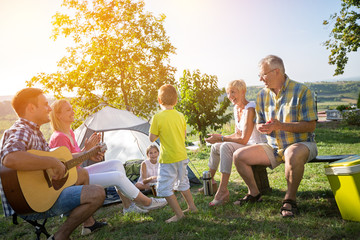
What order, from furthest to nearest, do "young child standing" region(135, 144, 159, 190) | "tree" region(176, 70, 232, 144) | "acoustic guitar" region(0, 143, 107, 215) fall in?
"tree" region(176, 70, 232, 144), "young child standing" region(135, 144, 159, 190), "acoustic guitar" region(0, 143, 107, 215)

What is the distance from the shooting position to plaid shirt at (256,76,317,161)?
3174 mm

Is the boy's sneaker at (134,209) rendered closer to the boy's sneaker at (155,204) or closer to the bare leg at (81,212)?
the boy's sneaker at (155,204)

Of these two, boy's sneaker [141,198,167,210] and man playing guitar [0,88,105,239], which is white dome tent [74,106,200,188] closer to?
boy's sneaker [141,198,167,210]

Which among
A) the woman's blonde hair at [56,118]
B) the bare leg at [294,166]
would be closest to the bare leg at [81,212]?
the woman's blonde hair at [56,118]

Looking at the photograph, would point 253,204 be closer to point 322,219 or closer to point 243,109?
point 322,219

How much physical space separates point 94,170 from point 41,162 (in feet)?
4.21

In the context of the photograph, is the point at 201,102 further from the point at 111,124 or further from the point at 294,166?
the point at 294,166

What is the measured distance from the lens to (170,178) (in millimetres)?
3402

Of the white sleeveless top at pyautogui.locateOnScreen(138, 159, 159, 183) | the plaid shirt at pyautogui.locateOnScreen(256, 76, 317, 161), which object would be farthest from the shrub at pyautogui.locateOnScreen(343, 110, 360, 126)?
the plaid shirt at pyautogui.locateOnScreen(256, 76, 317, 161)

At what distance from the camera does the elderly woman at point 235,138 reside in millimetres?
3773

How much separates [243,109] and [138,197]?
76.0 inches

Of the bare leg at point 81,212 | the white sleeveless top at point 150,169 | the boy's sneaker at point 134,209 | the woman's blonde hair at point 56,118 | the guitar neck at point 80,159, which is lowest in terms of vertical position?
the boy's sneaker at point 134,209

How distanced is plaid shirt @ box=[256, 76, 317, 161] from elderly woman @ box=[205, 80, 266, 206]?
325mm

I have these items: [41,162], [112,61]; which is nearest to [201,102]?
[112,61]
